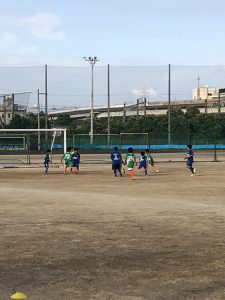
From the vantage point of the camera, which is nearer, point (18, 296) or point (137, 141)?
point (18, 296)

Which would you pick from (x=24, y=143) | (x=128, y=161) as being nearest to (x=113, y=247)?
(x=128, y=161)

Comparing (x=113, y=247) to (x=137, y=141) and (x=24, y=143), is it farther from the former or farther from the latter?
(x=137, y=141)

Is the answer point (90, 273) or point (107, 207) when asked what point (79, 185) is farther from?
point (90, 273)

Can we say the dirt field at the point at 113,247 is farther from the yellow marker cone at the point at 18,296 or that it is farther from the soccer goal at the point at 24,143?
the soccer goal at the point at 24,143

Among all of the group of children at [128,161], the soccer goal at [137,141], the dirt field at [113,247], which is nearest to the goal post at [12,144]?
the soccer goal at [137,141]

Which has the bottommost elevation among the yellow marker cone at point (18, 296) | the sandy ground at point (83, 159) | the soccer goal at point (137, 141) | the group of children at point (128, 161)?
the sandy ground at point (83, 159)

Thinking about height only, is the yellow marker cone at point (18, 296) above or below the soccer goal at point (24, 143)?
below

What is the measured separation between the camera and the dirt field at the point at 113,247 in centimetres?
569

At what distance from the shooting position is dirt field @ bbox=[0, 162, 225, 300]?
5.69 metres

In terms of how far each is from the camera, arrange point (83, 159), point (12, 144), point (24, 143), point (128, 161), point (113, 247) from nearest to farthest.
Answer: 1. point (113, 247)
2. point (128, 161)
3. point (83, 159)
4. point (24, 143)
5. point (12, 144)

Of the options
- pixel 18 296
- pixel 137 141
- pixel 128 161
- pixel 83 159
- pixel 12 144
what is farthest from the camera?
pixel 137 141

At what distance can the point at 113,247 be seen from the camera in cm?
782

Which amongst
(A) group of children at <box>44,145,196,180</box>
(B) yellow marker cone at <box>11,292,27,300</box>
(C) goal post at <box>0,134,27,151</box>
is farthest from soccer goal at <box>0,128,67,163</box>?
(B) yellow marker cone at <box>11,292,27,300</box>

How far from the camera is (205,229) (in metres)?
9.33
